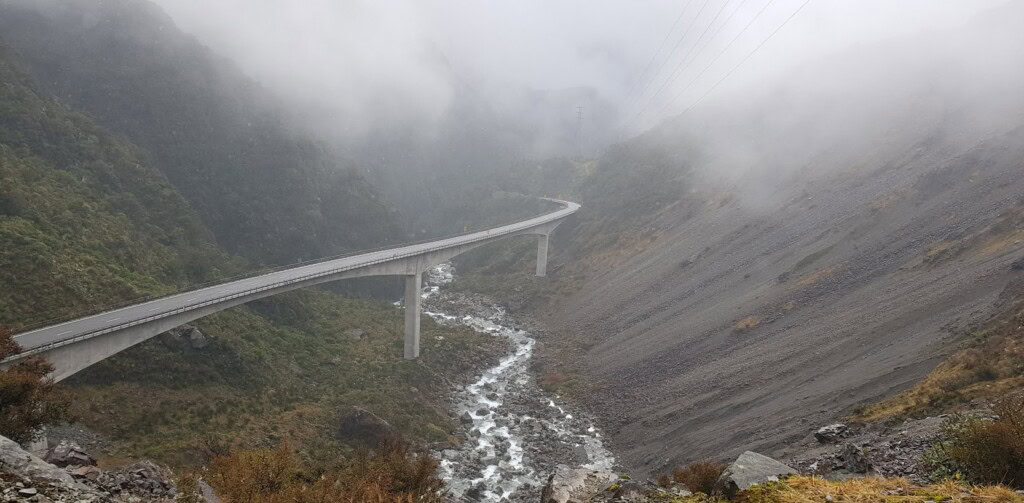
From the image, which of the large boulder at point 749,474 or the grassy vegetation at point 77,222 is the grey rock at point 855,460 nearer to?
the large boulder at point 749,474

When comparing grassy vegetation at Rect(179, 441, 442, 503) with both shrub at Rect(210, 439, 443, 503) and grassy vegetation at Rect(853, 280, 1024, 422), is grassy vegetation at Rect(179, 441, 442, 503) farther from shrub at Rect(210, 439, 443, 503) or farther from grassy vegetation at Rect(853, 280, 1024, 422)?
grassy vegetation at Rect(853, 280, 1024, 422)

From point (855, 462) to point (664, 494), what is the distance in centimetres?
475

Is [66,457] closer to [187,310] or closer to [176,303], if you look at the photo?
[187,310]

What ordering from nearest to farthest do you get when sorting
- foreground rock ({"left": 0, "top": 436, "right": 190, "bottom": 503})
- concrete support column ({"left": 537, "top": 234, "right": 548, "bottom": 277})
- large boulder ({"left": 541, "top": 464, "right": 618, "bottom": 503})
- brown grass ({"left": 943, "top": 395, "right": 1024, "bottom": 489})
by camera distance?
brown grass ({"left": 943, "top": 395, "right": 1024, "bottom": 489}) < foreground rock ({"left": 0, "top": 436, "right": 190, "bottom": 503}) < large boulder ({"left": 541, "top": 464, "right": 618, "bottom": 503}) < concrete support column ({"left": 537, "top": 234, "right": 548, "bottom": 277})

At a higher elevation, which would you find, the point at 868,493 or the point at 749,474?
the point at 749,474

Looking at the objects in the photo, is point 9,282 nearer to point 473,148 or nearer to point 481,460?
point 481,460

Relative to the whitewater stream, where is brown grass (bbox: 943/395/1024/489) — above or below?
below

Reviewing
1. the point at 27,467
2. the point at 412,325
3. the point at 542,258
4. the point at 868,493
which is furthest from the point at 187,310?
the point at 542,258

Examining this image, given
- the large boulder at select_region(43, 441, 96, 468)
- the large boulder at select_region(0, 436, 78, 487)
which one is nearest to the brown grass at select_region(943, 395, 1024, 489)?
A: the large boulder at select_region(0, 436, 78, 487)

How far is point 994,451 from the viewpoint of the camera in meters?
8.75

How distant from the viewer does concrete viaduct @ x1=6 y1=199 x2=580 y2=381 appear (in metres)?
22.3

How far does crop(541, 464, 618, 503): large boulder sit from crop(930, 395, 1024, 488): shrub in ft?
22.1

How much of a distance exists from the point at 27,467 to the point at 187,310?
19.9 metres

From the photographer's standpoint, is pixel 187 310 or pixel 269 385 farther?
pixel 269 385
